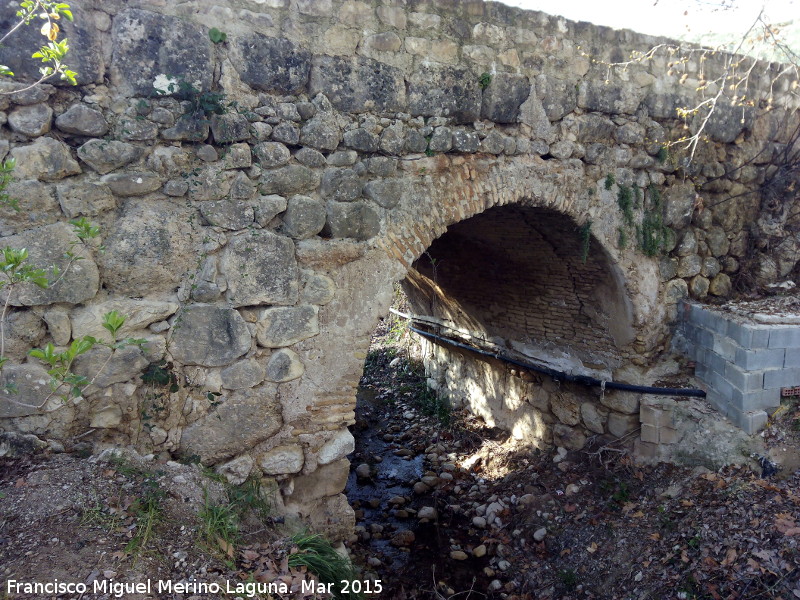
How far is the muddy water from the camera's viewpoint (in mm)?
4457

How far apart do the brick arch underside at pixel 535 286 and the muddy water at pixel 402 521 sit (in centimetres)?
177

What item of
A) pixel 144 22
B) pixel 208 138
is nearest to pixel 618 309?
pixel 208 138

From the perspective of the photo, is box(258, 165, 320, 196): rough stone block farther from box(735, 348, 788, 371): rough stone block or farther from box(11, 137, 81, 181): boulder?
box(735, 348, 788, 371): rough stone block

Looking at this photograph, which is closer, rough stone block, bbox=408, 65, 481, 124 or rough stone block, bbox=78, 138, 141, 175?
rough stone block, bbox=78, 138, 141, 175

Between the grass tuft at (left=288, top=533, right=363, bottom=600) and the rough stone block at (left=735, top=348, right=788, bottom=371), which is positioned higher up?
the rough stone block at (left=735, top=348, right=788, bottom=371)

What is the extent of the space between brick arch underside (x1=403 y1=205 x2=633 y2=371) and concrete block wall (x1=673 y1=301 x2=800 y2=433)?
29.7 inches

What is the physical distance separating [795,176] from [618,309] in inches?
83.0

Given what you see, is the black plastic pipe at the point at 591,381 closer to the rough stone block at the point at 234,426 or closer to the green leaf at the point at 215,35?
the rough stone block at the point at 234,426

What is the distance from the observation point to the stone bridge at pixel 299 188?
9.48 feet

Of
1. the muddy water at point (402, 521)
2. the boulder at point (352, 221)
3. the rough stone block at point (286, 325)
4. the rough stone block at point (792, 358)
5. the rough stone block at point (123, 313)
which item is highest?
the boulder at point (352, 221)

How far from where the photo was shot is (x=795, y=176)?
5141mm

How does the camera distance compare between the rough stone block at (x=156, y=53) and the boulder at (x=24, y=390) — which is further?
the rough stone block at (x=156, y=53)

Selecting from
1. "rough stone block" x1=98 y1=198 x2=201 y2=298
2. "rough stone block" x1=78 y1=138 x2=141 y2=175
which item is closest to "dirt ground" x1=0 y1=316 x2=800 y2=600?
"rough stone block" x1=98 y1=198 x2=201 y2=298

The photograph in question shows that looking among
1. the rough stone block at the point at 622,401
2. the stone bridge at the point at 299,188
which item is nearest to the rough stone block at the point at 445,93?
the stone bridge at the point at 299,188
